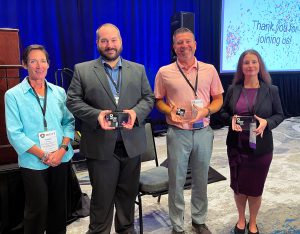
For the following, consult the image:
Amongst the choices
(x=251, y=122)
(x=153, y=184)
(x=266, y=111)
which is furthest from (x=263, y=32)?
(x=153, y=184)

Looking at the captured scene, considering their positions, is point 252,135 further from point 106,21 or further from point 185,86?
point 106,21

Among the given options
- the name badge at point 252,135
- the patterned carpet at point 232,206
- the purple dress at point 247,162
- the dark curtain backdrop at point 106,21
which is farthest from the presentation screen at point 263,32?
the name badge at point 252,135

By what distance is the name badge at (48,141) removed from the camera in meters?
1.96

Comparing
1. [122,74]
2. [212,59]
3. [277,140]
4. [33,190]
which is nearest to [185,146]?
[122,74]

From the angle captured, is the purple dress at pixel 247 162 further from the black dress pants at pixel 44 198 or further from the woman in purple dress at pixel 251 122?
the black dress pants at pixel 44 198

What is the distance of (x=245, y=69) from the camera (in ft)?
7.30

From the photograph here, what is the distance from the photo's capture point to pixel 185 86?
2217mm

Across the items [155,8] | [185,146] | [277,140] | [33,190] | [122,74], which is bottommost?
[277,140]

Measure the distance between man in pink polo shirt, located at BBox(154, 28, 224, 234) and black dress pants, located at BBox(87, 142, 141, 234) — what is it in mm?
311

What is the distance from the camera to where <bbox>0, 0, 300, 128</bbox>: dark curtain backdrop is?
473 centimetres

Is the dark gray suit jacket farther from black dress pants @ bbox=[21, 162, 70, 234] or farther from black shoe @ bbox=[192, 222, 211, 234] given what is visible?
black shoe @ bbox=[192, 222, 211, 234]

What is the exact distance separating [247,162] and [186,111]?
574mm

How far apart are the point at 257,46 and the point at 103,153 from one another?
17.9 ft

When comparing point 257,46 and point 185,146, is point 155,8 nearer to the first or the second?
point 257,46
